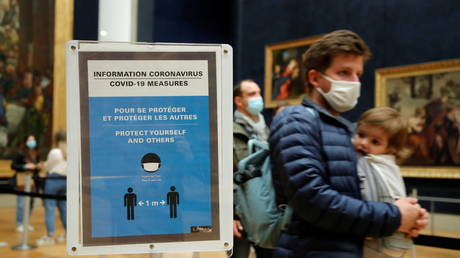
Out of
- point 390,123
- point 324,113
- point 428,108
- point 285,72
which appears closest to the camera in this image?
point 324,113

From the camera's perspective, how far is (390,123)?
225 centimetres

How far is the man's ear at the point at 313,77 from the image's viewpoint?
7.41 ft

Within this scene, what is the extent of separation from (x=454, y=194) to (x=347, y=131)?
318 inches

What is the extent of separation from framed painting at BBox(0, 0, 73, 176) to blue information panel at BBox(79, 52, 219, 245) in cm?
1424

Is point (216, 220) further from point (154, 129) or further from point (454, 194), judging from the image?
point (454, 194)

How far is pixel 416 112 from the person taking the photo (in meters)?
9.99

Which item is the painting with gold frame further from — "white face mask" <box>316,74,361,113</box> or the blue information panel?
the blue information panel

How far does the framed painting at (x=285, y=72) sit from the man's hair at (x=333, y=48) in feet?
31.8

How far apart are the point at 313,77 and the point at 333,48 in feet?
0.61

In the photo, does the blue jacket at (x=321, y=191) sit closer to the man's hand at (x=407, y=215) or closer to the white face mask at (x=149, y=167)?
the man's hand at (x=407, y=215)

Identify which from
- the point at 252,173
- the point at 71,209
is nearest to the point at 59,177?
the point at 252,173

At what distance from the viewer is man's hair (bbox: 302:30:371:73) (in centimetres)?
Answer: 213

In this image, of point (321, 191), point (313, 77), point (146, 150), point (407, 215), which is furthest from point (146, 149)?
point (407, 215)

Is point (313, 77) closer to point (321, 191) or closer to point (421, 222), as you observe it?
point (321, 191)
